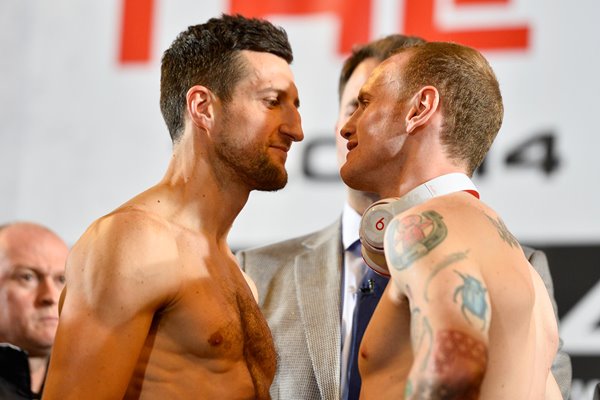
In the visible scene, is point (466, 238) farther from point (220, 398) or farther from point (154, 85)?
point (154, 85)

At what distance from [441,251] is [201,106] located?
2.63ft

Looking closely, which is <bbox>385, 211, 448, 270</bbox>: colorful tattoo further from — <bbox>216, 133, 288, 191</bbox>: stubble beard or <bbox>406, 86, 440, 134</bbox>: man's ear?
<bbox>216, 133, 288, 191</bbox>: stubble beard

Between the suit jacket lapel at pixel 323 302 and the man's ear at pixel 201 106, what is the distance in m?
0.64

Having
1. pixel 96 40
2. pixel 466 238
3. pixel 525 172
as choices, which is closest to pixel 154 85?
pixel 96 40

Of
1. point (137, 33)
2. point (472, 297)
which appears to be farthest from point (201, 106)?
point (137, 33)

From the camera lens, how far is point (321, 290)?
8.68 ft

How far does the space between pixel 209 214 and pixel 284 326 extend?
53 cm

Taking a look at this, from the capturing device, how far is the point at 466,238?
1.69 m

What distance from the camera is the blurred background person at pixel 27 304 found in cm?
284

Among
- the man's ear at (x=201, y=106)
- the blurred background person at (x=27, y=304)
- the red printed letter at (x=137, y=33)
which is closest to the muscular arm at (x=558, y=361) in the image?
the man's ear at (x=201, y=106)

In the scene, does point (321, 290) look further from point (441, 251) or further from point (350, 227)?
point (441, 251)

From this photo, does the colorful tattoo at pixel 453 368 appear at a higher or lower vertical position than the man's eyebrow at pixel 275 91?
lower

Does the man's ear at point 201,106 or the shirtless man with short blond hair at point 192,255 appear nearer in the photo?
the shirtless man with short blond hair at point 192,255

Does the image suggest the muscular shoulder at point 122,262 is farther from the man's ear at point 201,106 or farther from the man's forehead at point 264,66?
the man's forehead at point 264,66
